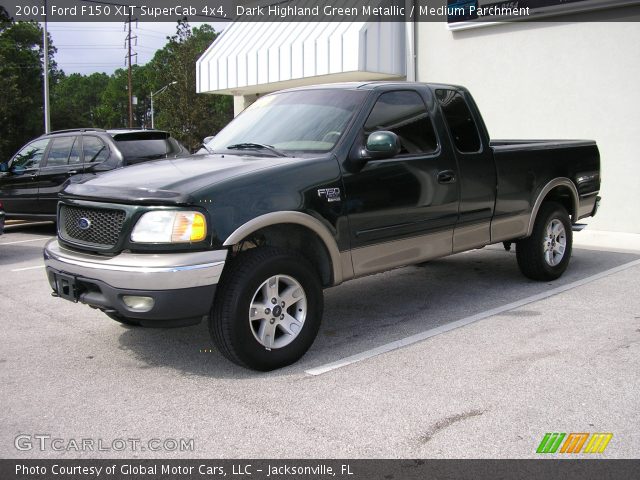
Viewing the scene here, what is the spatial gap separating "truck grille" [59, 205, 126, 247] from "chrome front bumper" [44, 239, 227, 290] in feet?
0.57

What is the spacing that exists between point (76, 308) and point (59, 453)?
312 cm

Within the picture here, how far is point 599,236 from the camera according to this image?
10328mm

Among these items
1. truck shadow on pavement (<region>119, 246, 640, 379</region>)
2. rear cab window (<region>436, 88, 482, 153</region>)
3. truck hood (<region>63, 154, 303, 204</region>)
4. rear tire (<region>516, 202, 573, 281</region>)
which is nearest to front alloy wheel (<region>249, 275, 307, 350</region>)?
truck shadow on pavement (<region>119, 246, 640, 379</region>)

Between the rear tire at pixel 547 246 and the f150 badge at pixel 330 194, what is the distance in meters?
2.89

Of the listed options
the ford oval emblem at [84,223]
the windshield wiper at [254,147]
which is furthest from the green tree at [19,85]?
the ford oval emblem at [84,223]

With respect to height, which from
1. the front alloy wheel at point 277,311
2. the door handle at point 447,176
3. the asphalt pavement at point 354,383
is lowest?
the asphalt pavement at point 354,383

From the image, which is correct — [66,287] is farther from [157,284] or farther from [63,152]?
[63,152]

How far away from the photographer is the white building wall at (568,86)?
10281 millimetres

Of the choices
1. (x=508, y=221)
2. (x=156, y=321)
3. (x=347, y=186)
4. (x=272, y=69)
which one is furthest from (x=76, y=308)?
(x=272, y=69)

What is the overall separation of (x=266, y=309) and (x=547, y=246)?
12.5 ft

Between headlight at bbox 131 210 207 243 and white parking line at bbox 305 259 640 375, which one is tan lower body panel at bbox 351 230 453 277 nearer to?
white parking line at bbox 305 259 640 375

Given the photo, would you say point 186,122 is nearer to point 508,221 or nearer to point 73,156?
point 73,156

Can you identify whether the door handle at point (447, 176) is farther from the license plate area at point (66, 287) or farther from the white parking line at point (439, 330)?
the license plate area at point (66, 287)

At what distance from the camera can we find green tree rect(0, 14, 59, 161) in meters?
44.5
